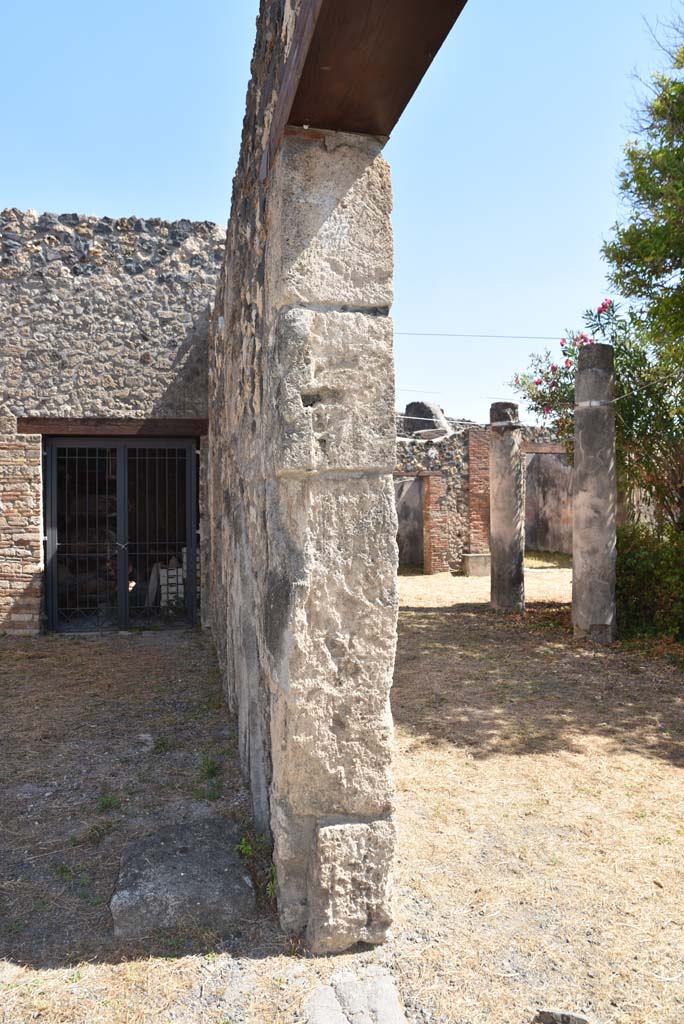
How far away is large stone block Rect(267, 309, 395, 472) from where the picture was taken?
2.45 m

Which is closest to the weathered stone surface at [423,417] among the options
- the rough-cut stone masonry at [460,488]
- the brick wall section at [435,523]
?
the rough-cut stone masonry at [460,488]

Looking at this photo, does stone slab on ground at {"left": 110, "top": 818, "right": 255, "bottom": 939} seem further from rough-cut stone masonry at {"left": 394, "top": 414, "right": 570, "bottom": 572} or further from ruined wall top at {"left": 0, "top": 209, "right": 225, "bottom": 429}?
rough-cut stone masonry at {"left": 394, "top": 414, "right": 570, "bottom": 572}

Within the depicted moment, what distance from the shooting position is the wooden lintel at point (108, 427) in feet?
26.6

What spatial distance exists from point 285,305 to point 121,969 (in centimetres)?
223

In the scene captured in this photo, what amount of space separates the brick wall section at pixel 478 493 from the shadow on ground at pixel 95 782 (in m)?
8.15

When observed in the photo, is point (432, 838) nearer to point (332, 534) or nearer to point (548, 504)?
point (332, 534)

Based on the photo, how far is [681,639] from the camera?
770cm

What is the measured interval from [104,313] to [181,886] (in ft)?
22.1

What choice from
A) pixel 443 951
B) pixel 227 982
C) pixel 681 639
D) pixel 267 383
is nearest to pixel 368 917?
pixel 443 951

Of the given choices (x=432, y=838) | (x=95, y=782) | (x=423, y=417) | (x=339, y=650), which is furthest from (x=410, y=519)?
(x=339, y=650)

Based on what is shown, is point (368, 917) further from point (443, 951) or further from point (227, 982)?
point (227, 982)

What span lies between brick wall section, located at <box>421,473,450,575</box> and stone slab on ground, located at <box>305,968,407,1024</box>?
12.0 m

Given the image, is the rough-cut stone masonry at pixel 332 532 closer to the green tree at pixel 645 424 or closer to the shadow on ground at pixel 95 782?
the shadow on ground at pixel 95 782

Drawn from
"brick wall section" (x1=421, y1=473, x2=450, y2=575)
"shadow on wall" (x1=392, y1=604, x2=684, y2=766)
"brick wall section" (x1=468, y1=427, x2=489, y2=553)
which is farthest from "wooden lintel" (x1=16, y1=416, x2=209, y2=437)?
"brick wall section" (x1=468, y1=427, x2=489, y2=553)
